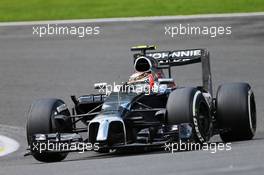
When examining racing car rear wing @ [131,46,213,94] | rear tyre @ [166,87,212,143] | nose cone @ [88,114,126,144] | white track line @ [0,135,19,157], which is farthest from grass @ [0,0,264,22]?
nose cone @ [88,114,126,144]

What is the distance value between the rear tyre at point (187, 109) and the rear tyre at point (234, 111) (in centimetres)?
55

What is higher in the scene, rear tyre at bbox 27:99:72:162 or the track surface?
the track surface

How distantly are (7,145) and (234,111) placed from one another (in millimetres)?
3897

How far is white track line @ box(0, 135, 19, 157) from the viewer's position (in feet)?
44.9

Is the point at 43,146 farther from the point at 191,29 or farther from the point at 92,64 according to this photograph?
the point at 191,29

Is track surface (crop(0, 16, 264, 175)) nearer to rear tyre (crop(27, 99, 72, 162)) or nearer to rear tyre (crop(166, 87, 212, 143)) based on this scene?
rear tyre (crop(27, 99, 72, 162))

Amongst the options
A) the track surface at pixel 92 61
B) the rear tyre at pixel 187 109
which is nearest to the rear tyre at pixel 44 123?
the track surface at pixel 92 61

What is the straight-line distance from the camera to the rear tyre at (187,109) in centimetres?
1120

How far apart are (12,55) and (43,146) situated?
33.3ft

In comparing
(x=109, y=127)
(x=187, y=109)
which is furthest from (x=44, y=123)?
(x=187, y=109)

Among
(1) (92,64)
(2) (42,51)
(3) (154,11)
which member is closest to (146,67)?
(1) (92,64)

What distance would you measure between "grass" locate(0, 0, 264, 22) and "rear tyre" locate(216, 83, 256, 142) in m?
11.5

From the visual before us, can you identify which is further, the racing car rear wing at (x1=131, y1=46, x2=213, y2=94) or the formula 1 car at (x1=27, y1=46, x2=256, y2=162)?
the racing car rear wing at (x1=131, y1=46, x2=213, y2=94)

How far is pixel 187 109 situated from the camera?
1119 centimetres
